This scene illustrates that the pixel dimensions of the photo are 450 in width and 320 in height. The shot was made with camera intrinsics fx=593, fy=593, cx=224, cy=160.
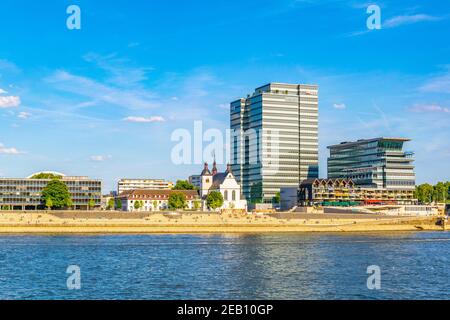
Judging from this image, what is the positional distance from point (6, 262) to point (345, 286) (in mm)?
41835

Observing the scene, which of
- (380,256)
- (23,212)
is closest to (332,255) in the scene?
(380,256)

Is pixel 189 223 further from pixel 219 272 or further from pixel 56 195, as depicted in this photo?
pixel 219 272

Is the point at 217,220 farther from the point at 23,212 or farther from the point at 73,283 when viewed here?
the point at 73,283

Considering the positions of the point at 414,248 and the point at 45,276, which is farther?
the point at 414,248

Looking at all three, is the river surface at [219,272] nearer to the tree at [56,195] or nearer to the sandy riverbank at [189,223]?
the sandy riverbank at [189,223]

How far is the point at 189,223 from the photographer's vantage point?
159m

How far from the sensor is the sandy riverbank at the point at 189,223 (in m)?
147

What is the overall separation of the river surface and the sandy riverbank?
2021 inches

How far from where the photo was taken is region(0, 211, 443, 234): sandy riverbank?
14725 cm

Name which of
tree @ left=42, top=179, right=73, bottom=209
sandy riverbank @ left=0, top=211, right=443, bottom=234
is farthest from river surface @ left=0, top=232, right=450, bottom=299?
tree @ left=42, top=179, right=73, bottom=209

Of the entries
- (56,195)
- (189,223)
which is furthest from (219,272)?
(56,195)

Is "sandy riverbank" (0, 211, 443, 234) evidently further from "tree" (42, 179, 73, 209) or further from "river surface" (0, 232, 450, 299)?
"river surface" (0, 232, 450, 299)

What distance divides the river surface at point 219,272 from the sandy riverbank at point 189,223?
5133 cm
